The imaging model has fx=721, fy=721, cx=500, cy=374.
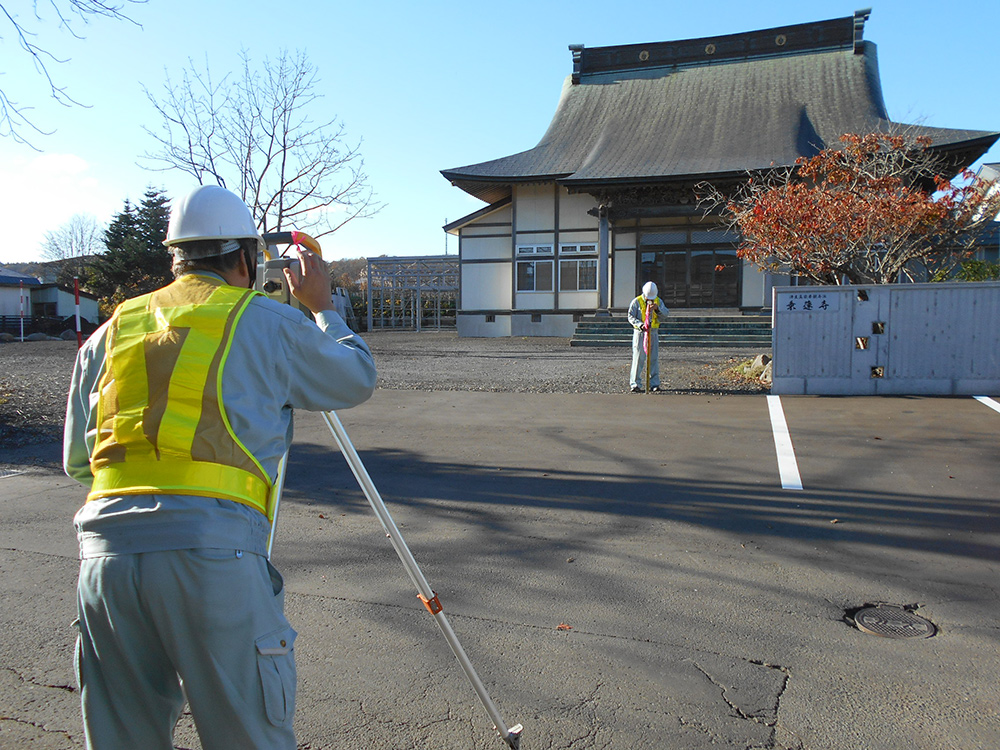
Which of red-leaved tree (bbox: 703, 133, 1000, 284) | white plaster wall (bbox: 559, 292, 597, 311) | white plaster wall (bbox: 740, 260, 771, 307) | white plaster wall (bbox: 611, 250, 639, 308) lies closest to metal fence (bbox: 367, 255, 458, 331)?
white plaster wall (bbox: 559, 292, 597, 311)

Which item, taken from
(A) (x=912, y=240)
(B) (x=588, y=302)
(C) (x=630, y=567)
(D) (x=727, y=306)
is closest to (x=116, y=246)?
(B) (x=588, y=302)

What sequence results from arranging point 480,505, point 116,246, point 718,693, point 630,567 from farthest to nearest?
point 116,246, point 480,505, point 630,567, point 718,693

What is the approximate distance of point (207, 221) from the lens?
1.93m

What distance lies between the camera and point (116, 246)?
4081cm

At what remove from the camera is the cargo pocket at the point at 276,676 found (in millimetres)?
1695

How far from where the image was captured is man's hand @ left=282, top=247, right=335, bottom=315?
206 centimetres

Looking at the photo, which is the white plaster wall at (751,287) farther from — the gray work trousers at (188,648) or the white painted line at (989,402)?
the gray work trousers at (188,648)

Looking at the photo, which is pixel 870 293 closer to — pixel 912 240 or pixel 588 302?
pixel 912 240

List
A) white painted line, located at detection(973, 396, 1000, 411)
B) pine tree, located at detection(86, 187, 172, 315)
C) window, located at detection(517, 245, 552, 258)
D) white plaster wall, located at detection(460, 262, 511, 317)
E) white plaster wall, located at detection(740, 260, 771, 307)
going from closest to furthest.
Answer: white painted line, located at detection(973, 396, 1000, 411)
white plaster wall, located at detection(740, 260, 771, 307)
window, located at detection(517, 245, 552, 258)
white plaster wall, located at detection(460, 262, 511, 317)
pine tree, located at detection(86, 187, 172, 315)

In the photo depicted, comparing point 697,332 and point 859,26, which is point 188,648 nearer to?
point 697,332

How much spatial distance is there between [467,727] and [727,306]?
24365mm

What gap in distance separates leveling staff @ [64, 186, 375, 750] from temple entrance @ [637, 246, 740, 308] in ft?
80.0

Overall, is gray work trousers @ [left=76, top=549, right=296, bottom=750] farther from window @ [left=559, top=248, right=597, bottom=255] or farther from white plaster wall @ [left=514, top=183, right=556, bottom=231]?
white plaster wall @ [left=514, top=183, right=556, bottom=231]

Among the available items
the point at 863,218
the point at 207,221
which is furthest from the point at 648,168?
the point at 207,221
